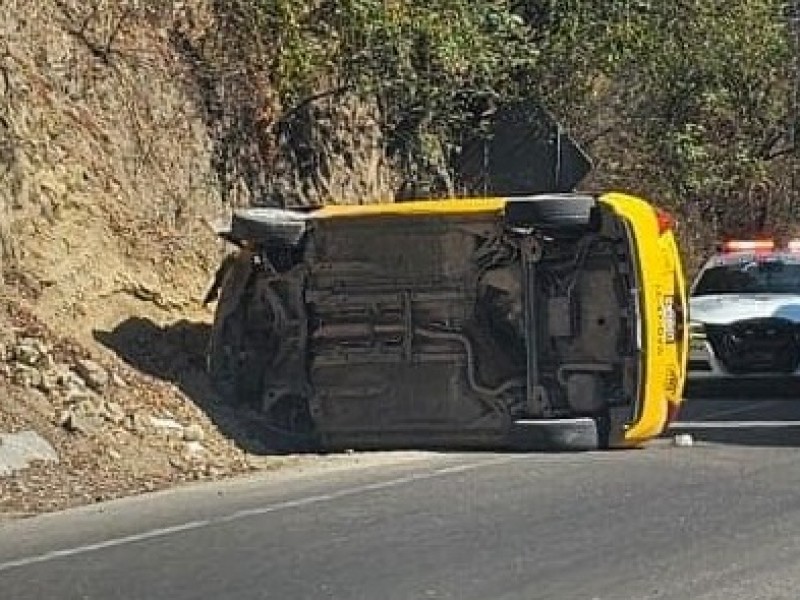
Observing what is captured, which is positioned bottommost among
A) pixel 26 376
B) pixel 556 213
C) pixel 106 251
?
pixel 26 376

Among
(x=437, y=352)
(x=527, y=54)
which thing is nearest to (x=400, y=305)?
(x=437, y=352)

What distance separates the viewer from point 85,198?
17031 mm

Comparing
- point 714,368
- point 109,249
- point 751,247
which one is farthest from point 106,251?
point 751,247

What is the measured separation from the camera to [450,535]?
34.1ft

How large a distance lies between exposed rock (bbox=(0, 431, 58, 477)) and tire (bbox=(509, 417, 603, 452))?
351cm

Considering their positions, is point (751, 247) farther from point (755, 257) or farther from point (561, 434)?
point (561, 434)

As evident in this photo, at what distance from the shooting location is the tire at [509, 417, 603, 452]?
46.4 ft

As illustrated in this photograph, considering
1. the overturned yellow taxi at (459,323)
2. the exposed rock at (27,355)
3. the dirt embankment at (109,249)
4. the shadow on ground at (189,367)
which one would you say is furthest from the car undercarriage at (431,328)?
the exposed rock at (27,355)

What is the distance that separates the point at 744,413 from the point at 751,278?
380 centimetres

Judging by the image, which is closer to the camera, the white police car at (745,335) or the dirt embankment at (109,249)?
the dirt embankment at (109,249)

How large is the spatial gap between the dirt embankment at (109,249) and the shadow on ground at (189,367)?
0.02m

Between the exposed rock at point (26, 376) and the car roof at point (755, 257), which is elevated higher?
the exposed rock at point (26, 376)

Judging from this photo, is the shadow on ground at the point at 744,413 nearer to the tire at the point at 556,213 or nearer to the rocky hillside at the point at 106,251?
the tire at the point at 556,213

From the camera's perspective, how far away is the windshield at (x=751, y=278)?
20719 mm
